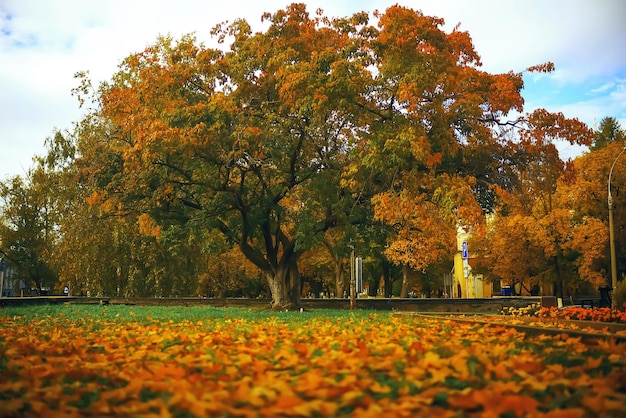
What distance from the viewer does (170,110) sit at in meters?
23.6

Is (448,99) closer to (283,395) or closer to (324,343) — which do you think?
(324,343)

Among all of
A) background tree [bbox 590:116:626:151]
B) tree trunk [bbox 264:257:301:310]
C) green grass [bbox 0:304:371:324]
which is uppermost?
background tree [bbox 590:116:626:151]

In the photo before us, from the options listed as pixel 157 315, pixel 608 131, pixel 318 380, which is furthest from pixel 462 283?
pixel 318 380

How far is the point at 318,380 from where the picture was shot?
5043 mm

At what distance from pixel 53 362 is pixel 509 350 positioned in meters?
4.86

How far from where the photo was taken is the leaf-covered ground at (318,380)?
4.37 m

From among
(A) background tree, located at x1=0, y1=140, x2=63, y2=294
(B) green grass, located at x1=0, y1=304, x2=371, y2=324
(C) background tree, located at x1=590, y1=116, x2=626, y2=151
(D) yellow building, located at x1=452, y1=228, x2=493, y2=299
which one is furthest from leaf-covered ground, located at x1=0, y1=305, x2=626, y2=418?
(C) background tree, located at x1=590, y1=116, x2=626, y2=151

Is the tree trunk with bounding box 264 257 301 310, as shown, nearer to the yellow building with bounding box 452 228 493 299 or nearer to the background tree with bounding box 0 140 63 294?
the background tree with bounding box 0 140 63 294

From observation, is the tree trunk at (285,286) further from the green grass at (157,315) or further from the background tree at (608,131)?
the background tree at (608,131)

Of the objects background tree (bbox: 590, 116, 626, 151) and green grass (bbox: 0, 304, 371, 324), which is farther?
background tree (bbox: 590, 116, 626, 151)

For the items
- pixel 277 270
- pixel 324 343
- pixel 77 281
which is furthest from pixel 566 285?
pixel 324 343

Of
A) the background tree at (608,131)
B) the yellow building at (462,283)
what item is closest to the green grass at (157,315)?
the yellow building at (462,283)

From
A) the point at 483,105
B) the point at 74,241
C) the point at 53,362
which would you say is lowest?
the point at 53,362

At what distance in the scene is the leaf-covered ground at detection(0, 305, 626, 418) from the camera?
14.3 feet
